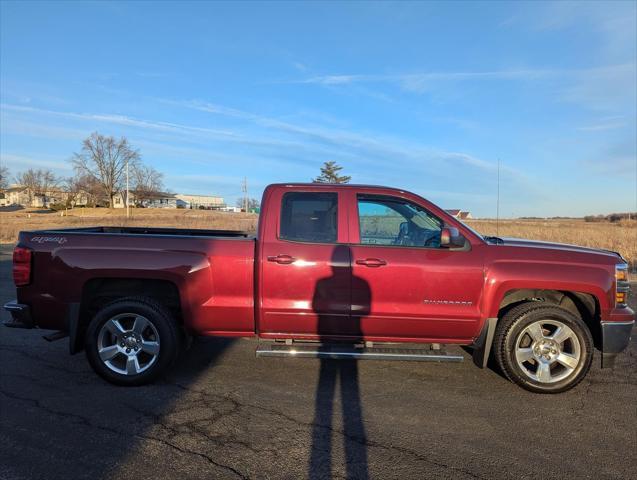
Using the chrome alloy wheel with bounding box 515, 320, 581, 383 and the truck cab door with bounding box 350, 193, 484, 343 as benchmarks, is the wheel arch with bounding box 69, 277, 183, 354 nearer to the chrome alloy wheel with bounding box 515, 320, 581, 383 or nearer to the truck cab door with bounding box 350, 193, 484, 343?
the truck cab door with bounding box 350, 193, 484, 343

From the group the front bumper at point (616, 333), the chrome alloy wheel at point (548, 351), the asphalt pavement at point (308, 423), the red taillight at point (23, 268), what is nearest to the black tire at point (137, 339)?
the asphalt pavement at point (308, 423)

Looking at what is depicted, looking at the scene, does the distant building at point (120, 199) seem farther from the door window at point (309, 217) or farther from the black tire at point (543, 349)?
the black tire at point (543, 349)

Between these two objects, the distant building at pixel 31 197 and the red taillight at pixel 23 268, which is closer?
the red taillight at pixel 23 268

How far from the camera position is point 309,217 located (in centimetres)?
468

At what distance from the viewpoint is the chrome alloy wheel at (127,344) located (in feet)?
14.6

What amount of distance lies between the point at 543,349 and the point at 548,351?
49mm

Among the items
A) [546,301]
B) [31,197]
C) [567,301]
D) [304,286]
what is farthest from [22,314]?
[31,197]

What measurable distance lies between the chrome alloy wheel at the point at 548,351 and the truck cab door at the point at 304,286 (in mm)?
1628

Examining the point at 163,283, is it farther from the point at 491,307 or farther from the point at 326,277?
the point at 491,307

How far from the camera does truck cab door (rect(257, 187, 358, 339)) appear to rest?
443 cm

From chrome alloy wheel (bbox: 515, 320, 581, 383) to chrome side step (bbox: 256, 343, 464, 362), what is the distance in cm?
67

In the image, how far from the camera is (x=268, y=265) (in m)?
4.43

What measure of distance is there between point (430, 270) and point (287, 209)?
1.52m

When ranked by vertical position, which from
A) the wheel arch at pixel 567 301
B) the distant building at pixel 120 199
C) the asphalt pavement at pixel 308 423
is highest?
the distant building at pixel 120 199
